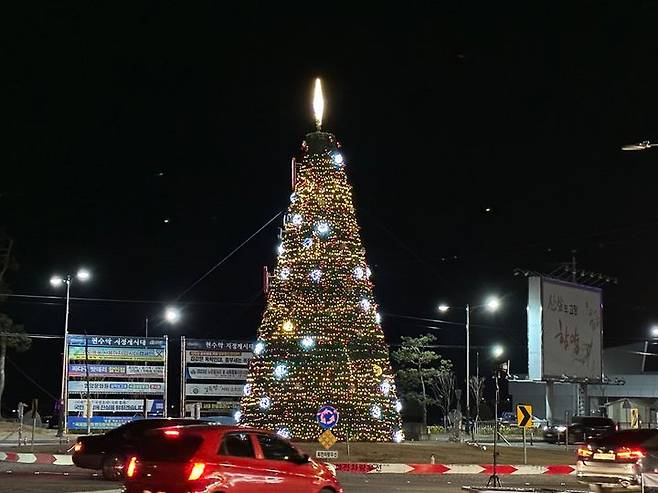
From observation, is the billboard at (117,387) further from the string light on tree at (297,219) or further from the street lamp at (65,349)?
the string light on tree at (297,219)

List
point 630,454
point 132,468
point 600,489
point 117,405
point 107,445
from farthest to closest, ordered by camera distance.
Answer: point 117,405 → point 107,445 → point 600,489 → point 630,454 → point 132,468

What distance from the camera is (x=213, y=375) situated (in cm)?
5375

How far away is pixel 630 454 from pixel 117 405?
3643 centimetres

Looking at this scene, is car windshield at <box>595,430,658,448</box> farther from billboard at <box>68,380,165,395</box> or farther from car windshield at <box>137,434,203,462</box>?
billboard at <box>68,380,165,395</box>

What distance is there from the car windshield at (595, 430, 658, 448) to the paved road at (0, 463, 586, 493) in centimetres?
323

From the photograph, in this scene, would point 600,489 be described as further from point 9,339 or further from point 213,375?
point 9,339

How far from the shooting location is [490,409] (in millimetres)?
87000

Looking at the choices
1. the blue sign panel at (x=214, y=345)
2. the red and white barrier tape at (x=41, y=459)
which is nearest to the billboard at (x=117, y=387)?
the blue sign panel at (x=214, y=345)

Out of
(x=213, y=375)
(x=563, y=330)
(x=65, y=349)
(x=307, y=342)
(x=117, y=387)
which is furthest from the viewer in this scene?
(x=563, y=330)

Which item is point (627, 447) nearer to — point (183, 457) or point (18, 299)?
point (183, 457)

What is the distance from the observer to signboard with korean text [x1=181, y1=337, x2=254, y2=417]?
5325 cm

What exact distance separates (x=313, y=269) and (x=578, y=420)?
909 inches

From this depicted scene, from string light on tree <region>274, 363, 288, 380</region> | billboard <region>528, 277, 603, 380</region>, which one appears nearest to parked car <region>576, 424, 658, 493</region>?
string light on tree <region>274, 363, 288, 380</region>

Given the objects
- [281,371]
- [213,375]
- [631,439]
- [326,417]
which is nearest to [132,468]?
[631,439]
